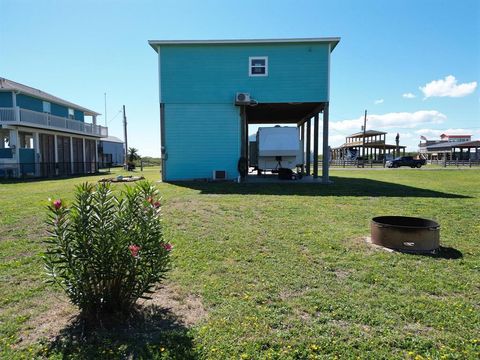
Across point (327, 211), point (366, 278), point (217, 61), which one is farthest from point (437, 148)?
point (366, 278)

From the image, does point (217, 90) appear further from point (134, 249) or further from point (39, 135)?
point (39, 135)

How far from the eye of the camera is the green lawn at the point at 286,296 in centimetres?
263

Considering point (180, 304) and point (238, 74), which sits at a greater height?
point (238, 74)

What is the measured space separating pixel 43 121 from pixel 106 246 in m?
23.3

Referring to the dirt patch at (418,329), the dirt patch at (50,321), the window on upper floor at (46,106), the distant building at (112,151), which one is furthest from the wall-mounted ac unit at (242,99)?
the distant building at (112,151)

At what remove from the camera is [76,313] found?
321 cm

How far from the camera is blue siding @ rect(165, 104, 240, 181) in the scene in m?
15.8

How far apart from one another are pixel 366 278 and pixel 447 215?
494 centimetres

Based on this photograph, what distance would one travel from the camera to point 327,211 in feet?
26.9

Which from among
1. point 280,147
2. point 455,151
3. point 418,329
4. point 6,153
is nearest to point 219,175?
point 280,147

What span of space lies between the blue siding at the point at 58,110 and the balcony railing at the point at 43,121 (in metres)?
1.36

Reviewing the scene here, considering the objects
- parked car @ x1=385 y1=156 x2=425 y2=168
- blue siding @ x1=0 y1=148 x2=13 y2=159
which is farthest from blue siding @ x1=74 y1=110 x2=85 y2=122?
parked car @ x1=385 y1=156 x2=425 y2=168

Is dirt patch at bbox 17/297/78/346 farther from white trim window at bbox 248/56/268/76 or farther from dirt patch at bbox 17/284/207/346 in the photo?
white trim window at bbox 248/56/268/76

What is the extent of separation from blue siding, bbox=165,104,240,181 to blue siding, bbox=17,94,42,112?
1229 centimetres
